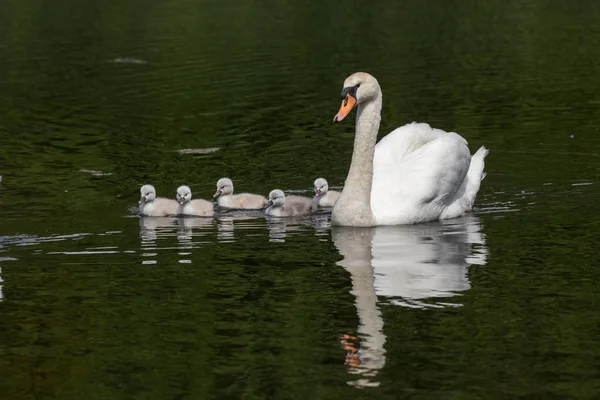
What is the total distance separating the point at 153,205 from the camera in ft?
51.6

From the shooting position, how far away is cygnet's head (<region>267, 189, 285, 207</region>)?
50.3ft

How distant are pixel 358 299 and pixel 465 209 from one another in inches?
164

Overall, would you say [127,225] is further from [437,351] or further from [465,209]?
[437,351]

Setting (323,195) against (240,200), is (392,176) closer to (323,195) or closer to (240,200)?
(323,195)

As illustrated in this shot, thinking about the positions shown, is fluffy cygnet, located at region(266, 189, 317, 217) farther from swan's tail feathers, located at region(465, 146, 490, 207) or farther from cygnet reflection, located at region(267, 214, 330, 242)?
swan's tail feathers, located at region(465, 146, 490, 207)

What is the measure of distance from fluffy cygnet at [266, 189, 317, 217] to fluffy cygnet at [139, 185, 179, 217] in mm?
1079

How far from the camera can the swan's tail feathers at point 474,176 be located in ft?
50.9

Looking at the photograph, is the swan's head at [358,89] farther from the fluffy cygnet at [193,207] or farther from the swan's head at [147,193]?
the swan's head at [147,193]

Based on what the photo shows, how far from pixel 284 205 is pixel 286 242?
1.39m

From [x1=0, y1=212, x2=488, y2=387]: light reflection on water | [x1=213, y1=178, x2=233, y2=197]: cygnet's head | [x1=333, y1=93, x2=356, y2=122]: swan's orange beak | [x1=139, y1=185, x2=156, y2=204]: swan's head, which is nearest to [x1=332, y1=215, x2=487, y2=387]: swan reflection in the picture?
[x1=0, y1=212, x2=488, y2=387]: light reflection on water

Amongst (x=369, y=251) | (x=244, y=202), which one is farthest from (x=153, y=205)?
(x=369, y=251)

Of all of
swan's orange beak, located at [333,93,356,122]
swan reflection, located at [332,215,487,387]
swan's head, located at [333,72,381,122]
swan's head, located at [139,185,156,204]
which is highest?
swan's head, located at [333,72,381,122]

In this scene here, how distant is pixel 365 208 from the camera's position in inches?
572

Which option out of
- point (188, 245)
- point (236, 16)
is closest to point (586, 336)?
point (188, 245)
